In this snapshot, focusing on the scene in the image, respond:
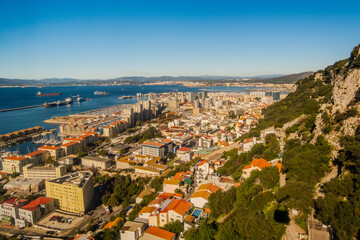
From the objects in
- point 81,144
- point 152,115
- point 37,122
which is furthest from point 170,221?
point 37,122

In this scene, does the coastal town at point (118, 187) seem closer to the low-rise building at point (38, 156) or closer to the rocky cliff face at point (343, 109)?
the low-rise building at point (38, 156)

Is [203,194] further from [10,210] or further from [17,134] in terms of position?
[17,134]

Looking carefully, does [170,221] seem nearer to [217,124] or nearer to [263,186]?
[263,186]

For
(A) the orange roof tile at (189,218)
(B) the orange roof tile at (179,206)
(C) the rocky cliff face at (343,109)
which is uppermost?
(C) the rocky cliff face at (343,109)

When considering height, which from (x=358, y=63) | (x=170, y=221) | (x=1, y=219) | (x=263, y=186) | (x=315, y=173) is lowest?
(x=1, y=219)

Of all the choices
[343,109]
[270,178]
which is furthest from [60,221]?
[343,109]

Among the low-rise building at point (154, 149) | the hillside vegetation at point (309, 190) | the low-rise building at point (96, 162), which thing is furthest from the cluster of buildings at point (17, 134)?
the hillside vegetation at point (309, 190)

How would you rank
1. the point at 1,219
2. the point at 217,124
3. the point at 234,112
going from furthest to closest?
the point at 234,112, the point at 217,124, the point at 1,219
